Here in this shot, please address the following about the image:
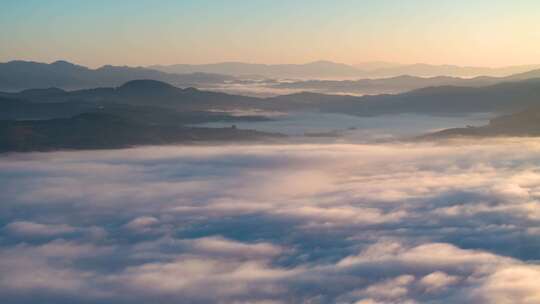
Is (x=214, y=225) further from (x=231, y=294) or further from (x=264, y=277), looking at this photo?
(x=231, y=294)

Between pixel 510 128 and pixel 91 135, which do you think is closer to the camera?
pixel 510 128

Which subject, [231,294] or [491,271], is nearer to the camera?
[231,294]

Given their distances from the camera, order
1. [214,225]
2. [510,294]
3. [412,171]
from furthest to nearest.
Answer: [412,171], [214,225], [510,294]

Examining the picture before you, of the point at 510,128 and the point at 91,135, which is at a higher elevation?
the point at 91,135

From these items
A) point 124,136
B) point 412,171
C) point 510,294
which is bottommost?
point 510,294

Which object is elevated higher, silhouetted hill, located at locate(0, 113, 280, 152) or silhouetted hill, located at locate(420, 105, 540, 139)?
silhouetted hill, located at locate(0, 113, 280, 152)

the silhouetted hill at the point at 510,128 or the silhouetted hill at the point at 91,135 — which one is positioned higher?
the silhouetted hill at the point at 91,135

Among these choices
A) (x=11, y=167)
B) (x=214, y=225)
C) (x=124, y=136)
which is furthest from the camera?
(x=124, y=136)

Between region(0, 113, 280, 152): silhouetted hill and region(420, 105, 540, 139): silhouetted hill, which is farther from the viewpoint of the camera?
region(0, 113, 280, 152): silhouetted hill

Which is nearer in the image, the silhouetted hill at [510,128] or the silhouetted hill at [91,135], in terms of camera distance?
the silhouetted hill at [510,128]

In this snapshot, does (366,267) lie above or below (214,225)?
below

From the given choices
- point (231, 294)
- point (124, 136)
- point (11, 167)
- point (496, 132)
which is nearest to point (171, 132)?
point (124, 136)
